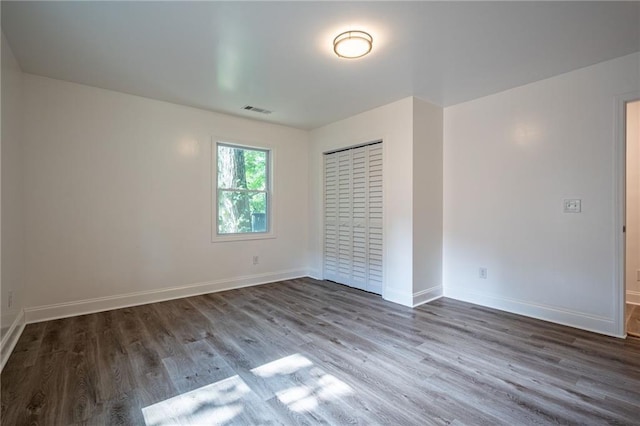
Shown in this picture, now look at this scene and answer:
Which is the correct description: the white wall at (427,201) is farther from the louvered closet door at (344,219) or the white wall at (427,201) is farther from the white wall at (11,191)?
the white wall at (11,191)

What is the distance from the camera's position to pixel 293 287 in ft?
14.5

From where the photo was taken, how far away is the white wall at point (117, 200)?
3059 mm

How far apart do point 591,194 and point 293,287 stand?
3561mm

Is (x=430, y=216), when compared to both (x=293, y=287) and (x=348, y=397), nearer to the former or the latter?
(x=293, y=287)

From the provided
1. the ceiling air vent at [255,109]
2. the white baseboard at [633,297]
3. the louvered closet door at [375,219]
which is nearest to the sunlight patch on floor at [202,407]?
the louvered closet door at [375,219]

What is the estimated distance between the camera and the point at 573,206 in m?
2.92

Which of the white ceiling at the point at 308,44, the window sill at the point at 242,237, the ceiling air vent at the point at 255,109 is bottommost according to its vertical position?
the window sill at the point at 242,237

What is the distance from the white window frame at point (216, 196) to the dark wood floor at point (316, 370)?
128 cm

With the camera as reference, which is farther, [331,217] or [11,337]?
[331,217]

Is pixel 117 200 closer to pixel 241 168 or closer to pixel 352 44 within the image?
pixel 241 168

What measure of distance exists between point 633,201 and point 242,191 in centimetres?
496

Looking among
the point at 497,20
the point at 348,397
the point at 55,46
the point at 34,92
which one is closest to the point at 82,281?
the point at 34,92

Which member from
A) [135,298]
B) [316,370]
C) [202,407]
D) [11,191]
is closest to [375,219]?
[316,370]

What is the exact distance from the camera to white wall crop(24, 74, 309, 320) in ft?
10.0
